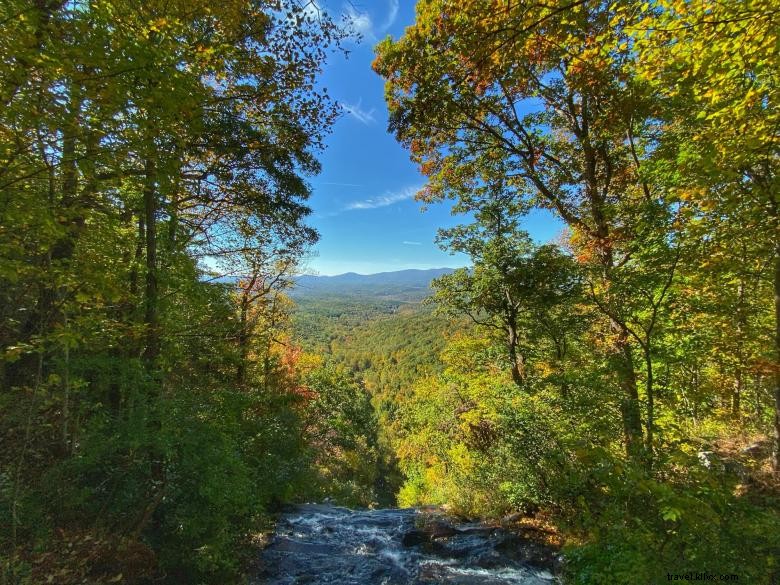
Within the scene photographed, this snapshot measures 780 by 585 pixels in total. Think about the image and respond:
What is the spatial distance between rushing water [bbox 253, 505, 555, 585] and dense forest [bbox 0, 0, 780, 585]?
30.1 inches

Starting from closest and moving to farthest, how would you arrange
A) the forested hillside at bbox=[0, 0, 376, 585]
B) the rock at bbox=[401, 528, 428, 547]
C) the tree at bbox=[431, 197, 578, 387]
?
1. the forested hillside at bbox=[0, 0, 376, 585]
2. the rock at bbox=[401, 528, 428, 547]
3. the tree at bbox=[431, 197, 578, 387]

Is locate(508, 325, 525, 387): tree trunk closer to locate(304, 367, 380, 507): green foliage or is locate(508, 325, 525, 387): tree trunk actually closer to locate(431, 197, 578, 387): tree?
locate(431, 197, 578, 387): tree

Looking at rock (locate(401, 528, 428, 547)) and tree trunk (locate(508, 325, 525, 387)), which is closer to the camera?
rock (locate(401, 528, 428, 547))

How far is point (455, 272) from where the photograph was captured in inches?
412

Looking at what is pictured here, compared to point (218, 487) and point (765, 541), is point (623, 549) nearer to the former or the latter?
point (765, 541)

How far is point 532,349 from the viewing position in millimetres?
10391

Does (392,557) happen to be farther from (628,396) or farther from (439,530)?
(628,396)

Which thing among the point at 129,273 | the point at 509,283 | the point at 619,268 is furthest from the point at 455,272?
the point at 129,273

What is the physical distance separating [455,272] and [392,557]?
714cm

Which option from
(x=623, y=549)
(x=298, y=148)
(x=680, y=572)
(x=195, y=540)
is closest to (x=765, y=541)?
(x=680, y=572)

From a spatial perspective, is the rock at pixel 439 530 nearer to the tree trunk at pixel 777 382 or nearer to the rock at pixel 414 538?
the rock at pixel 414 538

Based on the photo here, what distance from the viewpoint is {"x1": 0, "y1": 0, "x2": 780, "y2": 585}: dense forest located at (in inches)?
115

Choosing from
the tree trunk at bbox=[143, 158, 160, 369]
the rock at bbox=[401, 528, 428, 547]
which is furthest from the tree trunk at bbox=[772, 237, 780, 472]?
the tree trunk at bbox=[143, 158, 160, 369]

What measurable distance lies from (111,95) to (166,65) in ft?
1.75
